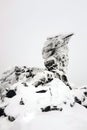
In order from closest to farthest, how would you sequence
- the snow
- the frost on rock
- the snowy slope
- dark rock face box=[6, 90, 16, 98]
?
the snow, the snowy slope, the frost on rock, dark rock face box=[6, 90, 16, 98]

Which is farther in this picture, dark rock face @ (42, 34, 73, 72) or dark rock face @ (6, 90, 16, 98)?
dark rock face @ (42, 34, 73, 72)

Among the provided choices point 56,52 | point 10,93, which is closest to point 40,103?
point 10,93

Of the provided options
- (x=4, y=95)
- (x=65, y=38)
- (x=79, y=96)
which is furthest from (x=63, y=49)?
(x=4, y=95)

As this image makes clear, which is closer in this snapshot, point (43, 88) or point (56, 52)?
point (43, 88)

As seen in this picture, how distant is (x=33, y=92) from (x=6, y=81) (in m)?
7.57

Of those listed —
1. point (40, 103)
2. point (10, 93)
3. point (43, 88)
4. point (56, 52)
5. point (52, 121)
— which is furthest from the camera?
point (56, 52)

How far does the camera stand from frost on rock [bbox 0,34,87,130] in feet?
85.0

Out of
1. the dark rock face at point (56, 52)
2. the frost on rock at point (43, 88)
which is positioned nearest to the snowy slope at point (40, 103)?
the frost on rock at point (43, 88)

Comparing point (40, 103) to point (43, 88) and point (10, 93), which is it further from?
point (10, 93)

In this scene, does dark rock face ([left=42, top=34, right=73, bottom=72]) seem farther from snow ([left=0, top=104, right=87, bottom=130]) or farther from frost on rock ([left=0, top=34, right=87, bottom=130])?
snow ([left=0, top=104, right=87, bottom=130])

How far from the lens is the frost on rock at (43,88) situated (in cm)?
2592

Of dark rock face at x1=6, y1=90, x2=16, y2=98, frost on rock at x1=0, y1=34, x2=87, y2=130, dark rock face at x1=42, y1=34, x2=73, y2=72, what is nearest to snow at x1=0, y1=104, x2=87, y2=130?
frost on rock at x1=0, y1=34, x2=87, y2=130

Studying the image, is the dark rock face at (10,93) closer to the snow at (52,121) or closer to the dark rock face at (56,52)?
the snow at (52,121)

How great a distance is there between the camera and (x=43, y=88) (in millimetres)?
28750
